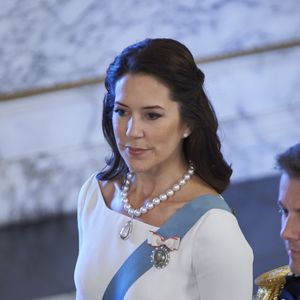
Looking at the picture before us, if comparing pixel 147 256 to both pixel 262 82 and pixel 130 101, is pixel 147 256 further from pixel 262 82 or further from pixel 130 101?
pixel 262 82

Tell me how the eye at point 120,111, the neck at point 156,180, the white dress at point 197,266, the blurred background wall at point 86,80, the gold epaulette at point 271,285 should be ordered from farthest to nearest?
the blurred background wall at point 86,80 < the gold epaulette at point 271,285 < the neck at point 156,180 < the eye at point 120,111 < the white dress at point 197,266

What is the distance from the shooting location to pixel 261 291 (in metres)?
2.77

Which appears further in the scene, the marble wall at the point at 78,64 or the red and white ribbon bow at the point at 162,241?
the marble wall at the point at 78,64

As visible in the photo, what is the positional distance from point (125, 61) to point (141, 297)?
2.28 feet

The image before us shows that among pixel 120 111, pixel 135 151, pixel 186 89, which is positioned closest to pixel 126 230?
pixel 135 151

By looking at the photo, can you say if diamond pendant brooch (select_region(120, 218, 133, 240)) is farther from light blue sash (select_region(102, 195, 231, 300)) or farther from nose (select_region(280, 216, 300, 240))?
nose (select_region(280, 216, 300, 240))

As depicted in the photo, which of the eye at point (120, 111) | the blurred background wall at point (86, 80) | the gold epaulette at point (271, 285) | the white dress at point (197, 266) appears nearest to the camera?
the white dress at point (197, 266)

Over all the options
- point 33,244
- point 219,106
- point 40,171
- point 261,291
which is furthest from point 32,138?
point 261,291

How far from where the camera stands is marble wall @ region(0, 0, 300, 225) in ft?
19.7

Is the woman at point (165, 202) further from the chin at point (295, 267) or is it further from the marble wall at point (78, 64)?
the marble wall at point (78, 64)

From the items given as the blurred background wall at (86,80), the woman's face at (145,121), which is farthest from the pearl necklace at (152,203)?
the blurred background wall at (86,80)

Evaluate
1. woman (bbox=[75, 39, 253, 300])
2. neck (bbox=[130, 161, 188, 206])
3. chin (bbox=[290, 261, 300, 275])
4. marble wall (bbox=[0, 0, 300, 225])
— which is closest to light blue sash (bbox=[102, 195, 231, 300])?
woman (bbox=[75, 39, 253, 300])

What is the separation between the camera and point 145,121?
244 cm

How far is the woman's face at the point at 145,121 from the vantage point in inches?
→ 95.7
